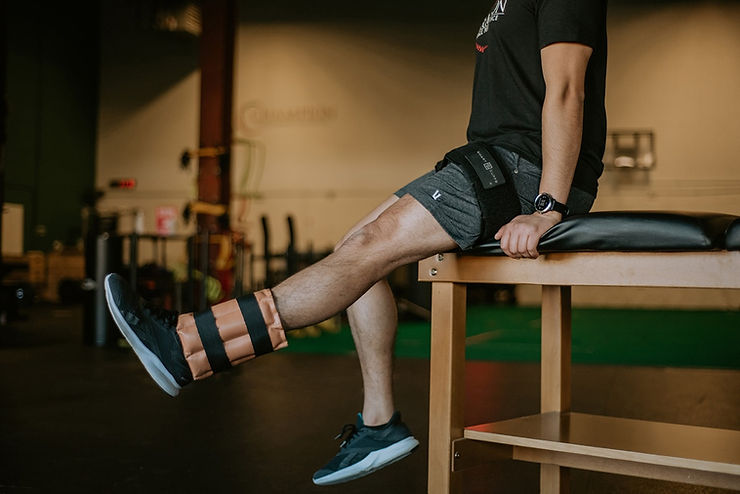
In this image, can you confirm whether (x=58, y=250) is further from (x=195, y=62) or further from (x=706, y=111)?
(x=706, y=111)

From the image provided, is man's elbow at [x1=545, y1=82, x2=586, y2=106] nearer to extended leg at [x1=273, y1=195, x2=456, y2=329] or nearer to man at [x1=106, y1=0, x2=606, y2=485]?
man at [x1=106, y1=0, x2=606, y2=485]

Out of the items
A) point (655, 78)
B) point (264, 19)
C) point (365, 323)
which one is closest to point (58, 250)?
point (264, 19)

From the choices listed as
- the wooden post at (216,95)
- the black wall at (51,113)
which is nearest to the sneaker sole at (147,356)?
the wooden post at (216,95)

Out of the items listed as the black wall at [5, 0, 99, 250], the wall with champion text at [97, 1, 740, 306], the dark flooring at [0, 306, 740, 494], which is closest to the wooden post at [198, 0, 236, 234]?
the dark flooring at [0, 306, 740, 494]

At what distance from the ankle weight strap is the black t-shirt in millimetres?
582

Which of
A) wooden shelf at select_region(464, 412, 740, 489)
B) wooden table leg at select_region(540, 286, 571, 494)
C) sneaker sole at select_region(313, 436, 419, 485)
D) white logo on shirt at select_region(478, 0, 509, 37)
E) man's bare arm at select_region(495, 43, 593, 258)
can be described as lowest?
sneaker sole at select_region(313, 436, 419, 485)

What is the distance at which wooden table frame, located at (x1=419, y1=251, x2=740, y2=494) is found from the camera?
1156mm

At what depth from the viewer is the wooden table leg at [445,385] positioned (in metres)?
1.33

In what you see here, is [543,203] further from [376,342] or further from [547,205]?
[376,342]

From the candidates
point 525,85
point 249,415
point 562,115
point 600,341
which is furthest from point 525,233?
point 600,341

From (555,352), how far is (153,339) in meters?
0.86

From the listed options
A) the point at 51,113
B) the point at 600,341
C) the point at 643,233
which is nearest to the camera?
the point at 643,233

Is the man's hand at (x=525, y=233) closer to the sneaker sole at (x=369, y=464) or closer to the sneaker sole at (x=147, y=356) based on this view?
the sneaker sole at (x=369, y=464)

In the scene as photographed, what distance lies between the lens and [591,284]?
4.13 feet
